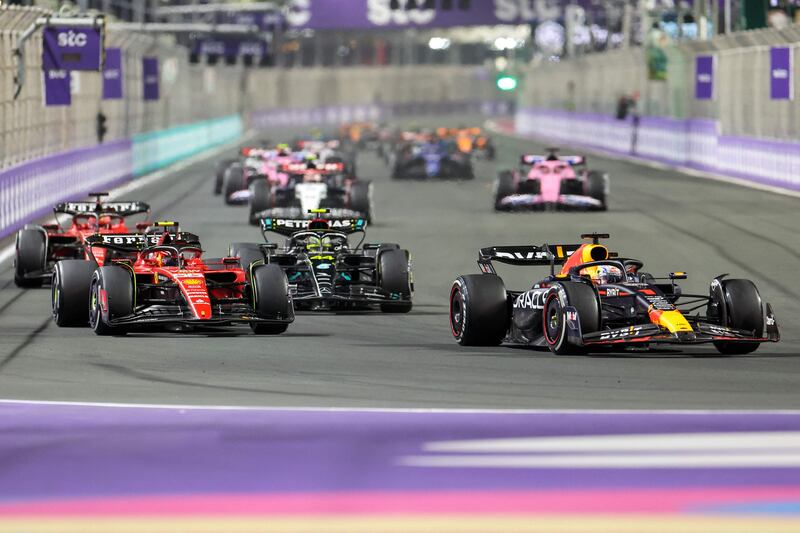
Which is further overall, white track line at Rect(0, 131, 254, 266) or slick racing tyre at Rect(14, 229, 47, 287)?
white track line at Rect(0, 131, 254, 266)

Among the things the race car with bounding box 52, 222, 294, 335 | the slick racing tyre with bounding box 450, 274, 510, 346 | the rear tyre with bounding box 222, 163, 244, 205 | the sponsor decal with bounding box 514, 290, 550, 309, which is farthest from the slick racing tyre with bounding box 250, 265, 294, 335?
the rear tyre with bounding box 222, 163, 244, 205

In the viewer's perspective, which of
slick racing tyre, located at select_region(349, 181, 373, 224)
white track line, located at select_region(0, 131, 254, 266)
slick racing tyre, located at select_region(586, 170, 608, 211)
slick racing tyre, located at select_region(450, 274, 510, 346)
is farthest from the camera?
slick racing tyre, located at select_region(586, 170, 608, 211)

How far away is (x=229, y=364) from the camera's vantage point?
48.3 feet

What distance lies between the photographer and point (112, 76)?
49.7 m

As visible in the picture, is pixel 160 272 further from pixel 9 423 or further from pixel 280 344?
pixel 9 423

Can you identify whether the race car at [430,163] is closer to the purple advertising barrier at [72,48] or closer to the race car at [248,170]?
the race car at [248,170]

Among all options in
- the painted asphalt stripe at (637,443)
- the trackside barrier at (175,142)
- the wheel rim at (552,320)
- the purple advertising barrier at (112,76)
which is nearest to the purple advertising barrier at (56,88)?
the purple advertising barrier at (112,76)

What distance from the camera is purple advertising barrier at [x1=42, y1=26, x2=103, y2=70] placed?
36.2 m

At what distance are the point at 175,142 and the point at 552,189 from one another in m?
30.4

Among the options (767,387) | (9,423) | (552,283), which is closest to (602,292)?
(552,283)

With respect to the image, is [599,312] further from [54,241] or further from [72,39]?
[72,39]

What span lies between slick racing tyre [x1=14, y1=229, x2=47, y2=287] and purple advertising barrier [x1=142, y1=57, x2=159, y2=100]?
1507 inches

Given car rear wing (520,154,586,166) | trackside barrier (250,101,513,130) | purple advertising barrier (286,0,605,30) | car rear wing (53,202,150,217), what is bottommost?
car rear wing (53,202,150,217)

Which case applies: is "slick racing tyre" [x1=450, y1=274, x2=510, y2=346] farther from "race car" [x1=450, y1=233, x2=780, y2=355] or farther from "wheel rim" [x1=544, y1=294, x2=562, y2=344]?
"wheel rim" [x1=544, y1=294, x2=562, y2=344]
